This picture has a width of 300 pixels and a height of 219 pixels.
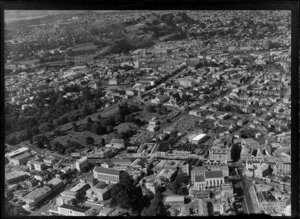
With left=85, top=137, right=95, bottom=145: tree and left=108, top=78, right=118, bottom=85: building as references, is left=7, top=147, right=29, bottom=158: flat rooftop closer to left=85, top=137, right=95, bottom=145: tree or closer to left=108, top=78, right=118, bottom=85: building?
left=85, top=137, right=95, bottom=145: tree

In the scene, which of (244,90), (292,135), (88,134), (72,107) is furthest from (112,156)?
(292,135)

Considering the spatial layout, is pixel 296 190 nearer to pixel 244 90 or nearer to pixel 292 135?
pixel 292 135

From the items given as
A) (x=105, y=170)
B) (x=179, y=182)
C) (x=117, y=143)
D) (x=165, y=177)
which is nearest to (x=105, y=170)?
(x=105, y=170)

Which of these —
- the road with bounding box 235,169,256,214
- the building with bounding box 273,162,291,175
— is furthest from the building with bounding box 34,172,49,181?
the building with bounding box 273,162,291,175

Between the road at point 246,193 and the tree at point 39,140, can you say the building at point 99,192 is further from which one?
the road at point 246,193

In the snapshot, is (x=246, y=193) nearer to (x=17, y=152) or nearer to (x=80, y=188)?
(x=80, y=188)

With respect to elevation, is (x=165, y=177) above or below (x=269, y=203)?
above
